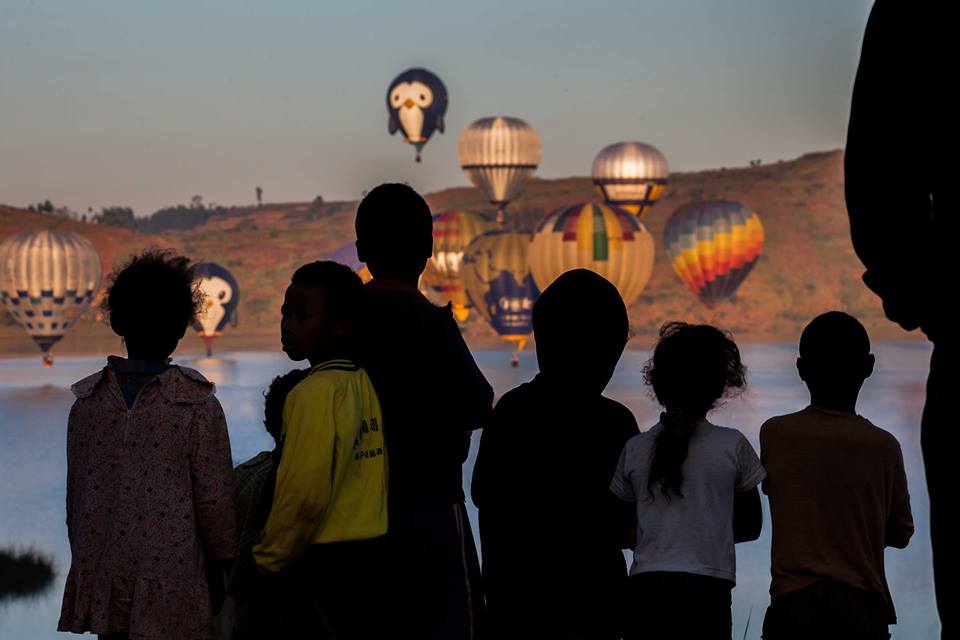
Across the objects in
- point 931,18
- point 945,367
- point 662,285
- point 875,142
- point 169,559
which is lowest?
point 662,285

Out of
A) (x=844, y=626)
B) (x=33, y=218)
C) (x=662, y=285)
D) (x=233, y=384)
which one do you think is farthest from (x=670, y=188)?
(x=844, y=626)

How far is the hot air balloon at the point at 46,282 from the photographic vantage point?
42500 mm

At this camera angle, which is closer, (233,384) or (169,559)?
(169,559)

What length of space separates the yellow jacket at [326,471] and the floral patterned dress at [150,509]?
285 mm

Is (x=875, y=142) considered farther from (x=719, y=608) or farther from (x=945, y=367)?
(x=719, y=608)

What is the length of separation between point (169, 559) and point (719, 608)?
A: 42.9 inches

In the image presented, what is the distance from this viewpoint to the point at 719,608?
3.22 metres

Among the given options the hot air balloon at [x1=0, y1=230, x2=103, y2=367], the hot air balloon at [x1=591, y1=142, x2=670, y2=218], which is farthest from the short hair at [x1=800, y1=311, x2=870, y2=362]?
the hot air balloon at [x1=591, y1=142, x2=670, y2=218]

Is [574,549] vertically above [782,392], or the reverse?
[574,549]

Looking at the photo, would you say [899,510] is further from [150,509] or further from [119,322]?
[119,322]

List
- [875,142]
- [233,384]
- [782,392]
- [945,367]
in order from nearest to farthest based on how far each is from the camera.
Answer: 1. [945,367]
2. [875,142]
3. [782,392]
4. [233,384]

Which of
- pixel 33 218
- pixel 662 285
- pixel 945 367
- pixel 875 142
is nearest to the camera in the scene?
pixel 945 367

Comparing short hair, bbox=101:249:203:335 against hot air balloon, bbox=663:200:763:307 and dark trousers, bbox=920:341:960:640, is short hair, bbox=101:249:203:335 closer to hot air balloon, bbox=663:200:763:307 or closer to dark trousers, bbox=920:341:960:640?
dark trousers, bbox=920:341:960:640

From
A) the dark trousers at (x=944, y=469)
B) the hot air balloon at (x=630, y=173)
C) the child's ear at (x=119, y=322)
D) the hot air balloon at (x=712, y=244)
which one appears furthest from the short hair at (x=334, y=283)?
the hot air balloon at (x=630, y=173)
